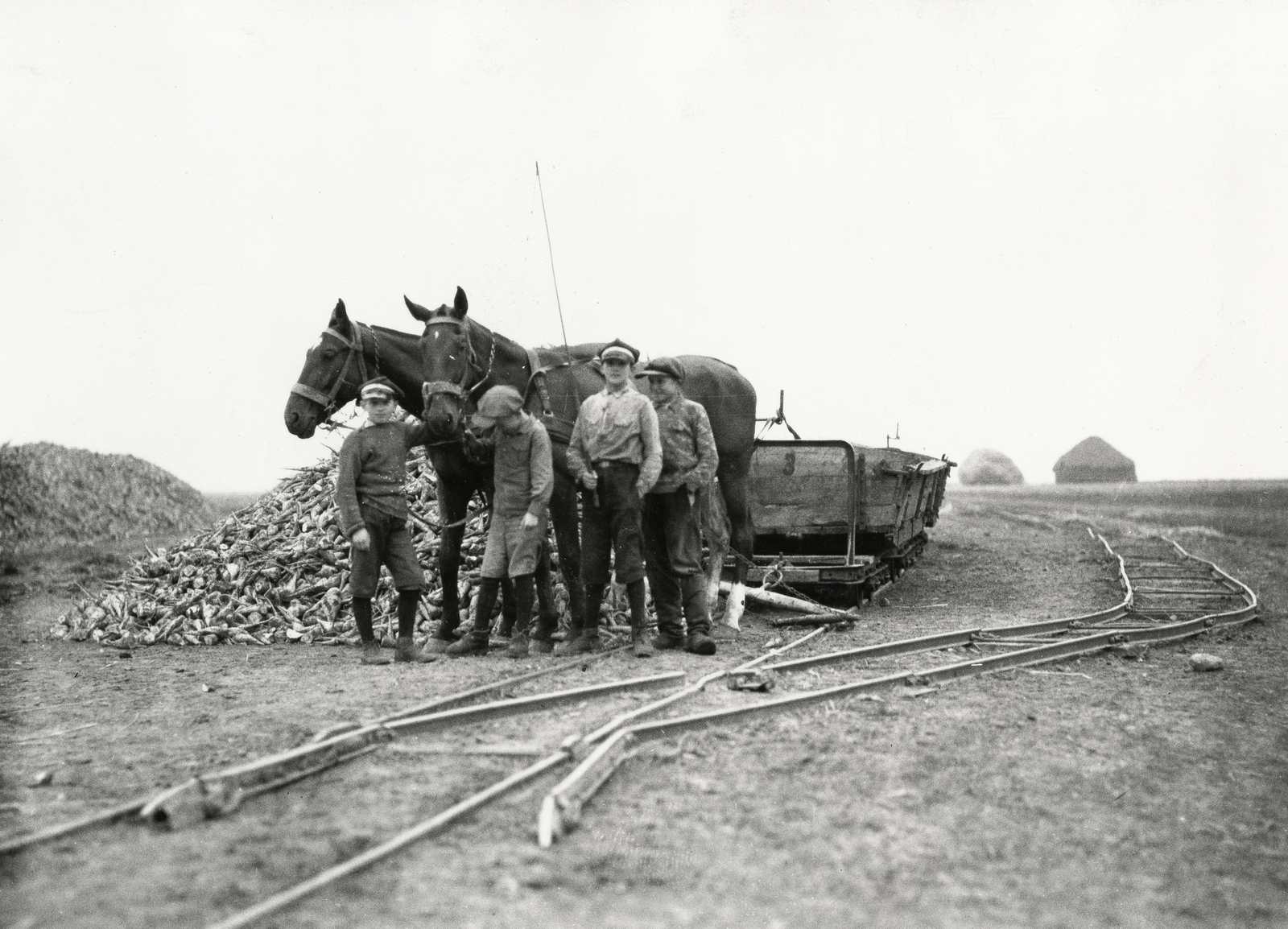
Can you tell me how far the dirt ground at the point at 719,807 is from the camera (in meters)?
2.87

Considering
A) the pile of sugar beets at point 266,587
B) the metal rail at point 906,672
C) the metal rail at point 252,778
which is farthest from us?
the pile of sugar beets at point 266,587

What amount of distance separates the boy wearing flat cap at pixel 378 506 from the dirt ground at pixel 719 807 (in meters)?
0.51

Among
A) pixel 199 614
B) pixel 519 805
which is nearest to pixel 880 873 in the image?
pixel 519 805

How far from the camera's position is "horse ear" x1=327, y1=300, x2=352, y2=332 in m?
6.78

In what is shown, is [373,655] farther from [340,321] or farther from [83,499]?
[83,499]

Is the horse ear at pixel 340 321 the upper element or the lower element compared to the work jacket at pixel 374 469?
upper

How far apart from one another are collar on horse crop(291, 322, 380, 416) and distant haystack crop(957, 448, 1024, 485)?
7182cm

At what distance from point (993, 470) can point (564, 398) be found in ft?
234

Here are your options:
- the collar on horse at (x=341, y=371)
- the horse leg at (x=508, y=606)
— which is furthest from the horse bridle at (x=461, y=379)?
the horse leg at (x=508, y=606)

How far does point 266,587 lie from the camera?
8.66m

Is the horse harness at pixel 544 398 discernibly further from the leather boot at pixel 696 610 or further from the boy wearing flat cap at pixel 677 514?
the leather boot at pixel 696 610

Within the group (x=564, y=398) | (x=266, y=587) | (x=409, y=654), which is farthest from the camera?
(x=266, y=587)

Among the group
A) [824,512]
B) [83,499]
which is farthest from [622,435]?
[83,499]

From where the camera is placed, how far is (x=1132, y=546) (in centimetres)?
1728
